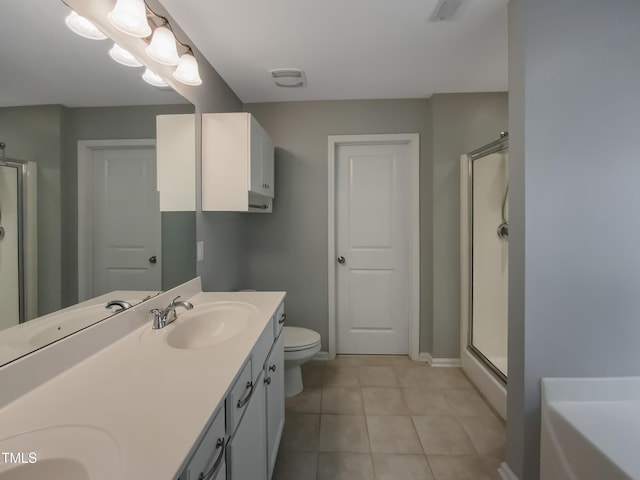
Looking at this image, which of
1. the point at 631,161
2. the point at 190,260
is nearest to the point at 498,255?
the point at 631,161

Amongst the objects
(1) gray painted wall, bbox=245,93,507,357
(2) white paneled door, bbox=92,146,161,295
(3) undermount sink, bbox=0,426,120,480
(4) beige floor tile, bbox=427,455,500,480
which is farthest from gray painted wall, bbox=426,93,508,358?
(3) undermount sink, bbox=0,426,120,480

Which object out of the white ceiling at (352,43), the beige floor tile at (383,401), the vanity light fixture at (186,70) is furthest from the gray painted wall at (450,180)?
the vanity light fixture at (186,70)

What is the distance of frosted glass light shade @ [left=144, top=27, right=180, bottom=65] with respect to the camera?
1.19m

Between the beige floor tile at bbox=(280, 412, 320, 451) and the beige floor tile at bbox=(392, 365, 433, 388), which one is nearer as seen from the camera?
the beige floor tile at bbox=(280, 412, 320, 451)

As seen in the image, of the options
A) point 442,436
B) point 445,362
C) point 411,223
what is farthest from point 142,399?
point 445,362

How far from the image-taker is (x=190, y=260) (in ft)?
5.23

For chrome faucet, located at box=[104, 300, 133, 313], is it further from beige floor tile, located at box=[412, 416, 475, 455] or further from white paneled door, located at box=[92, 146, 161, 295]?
beige floor tile, located at box=[412, 416, 475, 455]

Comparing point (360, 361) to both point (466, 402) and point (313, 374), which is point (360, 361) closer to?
point (313, 374)

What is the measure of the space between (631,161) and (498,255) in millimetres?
1146

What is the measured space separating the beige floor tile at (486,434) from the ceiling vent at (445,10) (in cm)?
237

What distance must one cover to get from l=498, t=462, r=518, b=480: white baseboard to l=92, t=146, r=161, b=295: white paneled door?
194cm

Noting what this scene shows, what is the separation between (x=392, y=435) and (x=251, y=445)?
1.03 meters

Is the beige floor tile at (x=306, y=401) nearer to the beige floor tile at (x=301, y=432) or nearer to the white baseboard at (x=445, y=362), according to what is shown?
the beige floor tile at (x=301, y=432)

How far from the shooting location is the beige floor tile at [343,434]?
154cm
